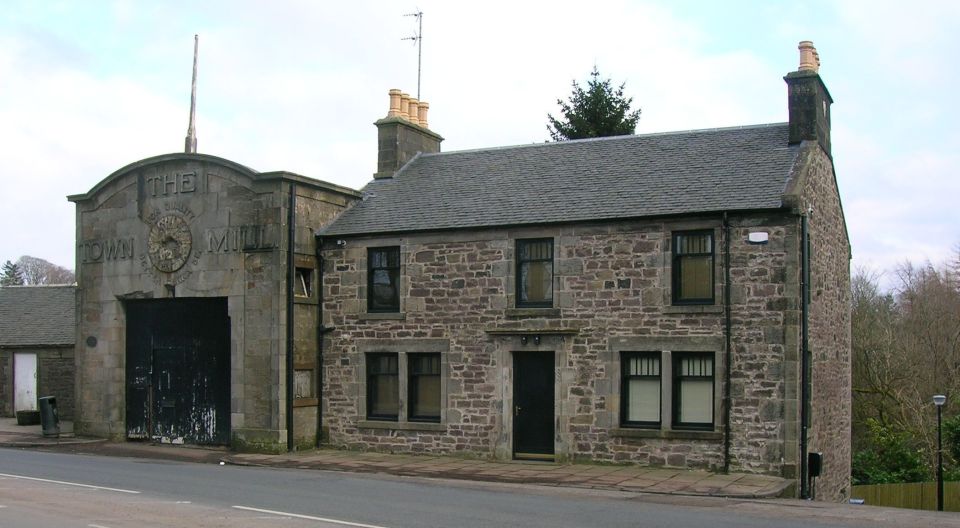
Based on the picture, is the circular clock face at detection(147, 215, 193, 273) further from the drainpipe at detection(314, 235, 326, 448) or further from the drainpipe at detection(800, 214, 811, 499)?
the drainpipe at detection(800, 214, 811, 499)

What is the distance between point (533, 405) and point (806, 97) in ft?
29.2

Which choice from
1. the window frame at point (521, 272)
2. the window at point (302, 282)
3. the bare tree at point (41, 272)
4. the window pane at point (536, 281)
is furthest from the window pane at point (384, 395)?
the bare tree at point (41, 272)

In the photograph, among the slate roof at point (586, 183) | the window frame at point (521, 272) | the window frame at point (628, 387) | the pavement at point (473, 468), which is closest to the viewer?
the pavement at point (473, 468)

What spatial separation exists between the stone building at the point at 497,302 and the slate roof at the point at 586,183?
0.07 metres

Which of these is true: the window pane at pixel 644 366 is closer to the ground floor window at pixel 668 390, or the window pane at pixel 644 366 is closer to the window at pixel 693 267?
the ground floor window at pixel 668 390

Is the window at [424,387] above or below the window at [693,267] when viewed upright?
below

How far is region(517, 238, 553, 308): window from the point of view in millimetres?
21766

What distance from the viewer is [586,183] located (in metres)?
22.9

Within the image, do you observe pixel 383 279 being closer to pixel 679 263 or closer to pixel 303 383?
pixel 303 383

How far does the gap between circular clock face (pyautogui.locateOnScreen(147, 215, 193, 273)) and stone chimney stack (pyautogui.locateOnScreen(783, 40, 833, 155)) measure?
47.0 feet

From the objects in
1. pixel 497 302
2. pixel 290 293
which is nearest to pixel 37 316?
pixel 290 293

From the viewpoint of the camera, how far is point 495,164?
25656 millimetres

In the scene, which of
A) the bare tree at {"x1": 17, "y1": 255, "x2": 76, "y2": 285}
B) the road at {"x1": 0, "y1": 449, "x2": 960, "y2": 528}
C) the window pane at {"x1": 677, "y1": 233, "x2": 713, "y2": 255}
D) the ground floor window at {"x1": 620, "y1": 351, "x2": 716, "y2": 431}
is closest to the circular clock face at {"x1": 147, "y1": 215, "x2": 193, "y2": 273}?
the road at {"x1": 0, "y1": 449, "x2": 960, "y2": 528}

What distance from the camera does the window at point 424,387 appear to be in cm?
2286
